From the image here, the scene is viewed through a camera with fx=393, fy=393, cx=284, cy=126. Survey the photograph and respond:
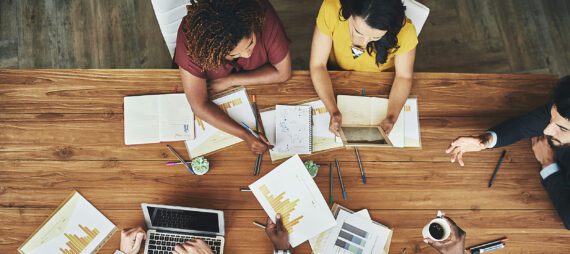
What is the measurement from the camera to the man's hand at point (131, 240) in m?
1.45

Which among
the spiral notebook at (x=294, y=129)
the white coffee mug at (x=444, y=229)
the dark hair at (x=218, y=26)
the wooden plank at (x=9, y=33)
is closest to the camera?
the dark hair at (x=218, y=26)

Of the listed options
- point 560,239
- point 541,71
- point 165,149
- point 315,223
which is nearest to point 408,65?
point 315,223

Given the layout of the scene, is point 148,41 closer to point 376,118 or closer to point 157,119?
point 157,119

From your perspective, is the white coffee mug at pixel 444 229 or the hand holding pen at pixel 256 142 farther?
the hand holding pen at pixel 256 142

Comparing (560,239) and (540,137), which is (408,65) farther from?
(560,239)

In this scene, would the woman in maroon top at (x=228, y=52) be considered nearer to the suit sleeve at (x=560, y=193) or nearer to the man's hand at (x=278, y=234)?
the man's hand at (x=278, y=234)

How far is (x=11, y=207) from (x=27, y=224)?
10 cm

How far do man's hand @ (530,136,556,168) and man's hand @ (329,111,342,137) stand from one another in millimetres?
822

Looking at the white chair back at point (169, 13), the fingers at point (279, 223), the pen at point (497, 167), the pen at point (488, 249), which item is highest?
the white chair back at point (169, 13)

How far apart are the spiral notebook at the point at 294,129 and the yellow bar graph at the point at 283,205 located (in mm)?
183

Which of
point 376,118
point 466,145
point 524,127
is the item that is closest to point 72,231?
point 376,118

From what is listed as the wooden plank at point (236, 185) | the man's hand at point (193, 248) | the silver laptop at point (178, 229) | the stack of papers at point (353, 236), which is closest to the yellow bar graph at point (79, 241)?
the wooden plank at point (236, 185)

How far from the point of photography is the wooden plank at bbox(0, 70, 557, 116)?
1626 millimetres

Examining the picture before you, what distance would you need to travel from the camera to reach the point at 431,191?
63.5 inches
